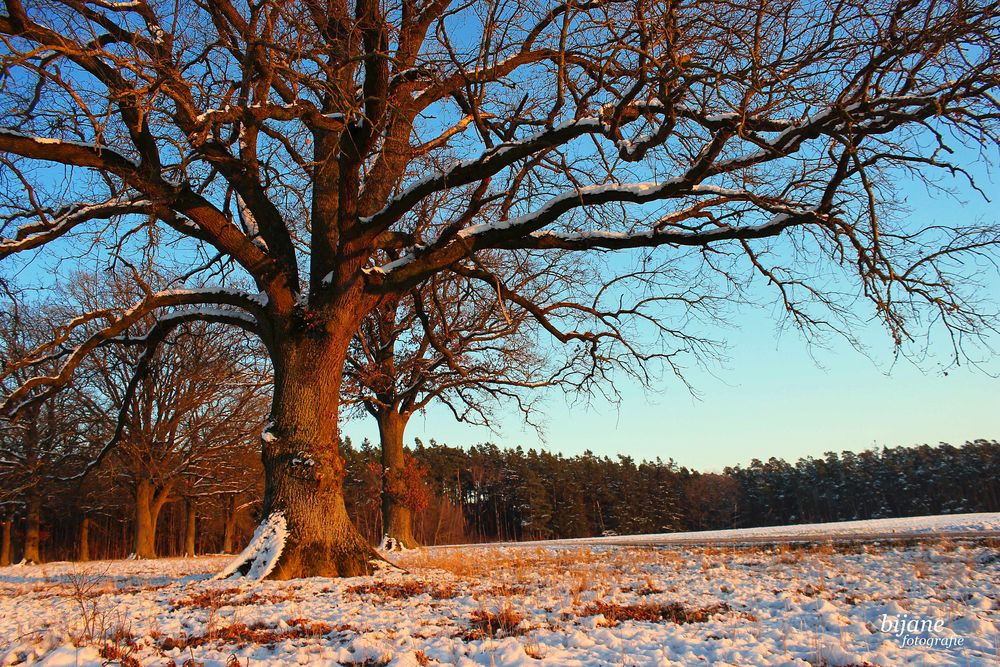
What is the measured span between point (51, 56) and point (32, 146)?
47.7 inches

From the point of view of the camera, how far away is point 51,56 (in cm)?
580

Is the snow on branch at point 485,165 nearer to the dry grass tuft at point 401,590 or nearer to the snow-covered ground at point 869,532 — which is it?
the dry grass tuft at point 401,590

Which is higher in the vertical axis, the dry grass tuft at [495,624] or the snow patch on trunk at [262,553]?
the snow patch on trunk at [262,553]

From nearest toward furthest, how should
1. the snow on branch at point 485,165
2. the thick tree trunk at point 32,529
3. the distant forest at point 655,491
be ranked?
the snow on branch at point 485,165
the thick tree trunk at point 32,529
the distant forest at point 655,491

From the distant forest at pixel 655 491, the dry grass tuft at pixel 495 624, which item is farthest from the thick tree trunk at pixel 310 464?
the distant forest at pixel 655 491

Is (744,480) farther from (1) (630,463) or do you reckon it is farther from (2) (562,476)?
(2) (562,476)

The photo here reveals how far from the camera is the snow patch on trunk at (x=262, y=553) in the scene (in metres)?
7.02

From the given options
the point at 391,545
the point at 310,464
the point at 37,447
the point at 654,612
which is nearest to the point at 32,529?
the point at 37,447

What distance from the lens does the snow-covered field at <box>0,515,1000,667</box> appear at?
11.5ft

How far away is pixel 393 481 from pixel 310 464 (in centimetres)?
1108

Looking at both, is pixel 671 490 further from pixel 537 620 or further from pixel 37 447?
pixel 537 620

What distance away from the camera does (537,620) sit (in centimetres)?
455

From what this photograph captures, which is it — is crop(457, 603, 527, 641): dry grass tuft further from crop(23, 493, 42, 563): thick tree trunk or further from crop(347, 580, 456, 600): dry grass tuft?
crop(23, 493, 42, 563): thick tree trunk

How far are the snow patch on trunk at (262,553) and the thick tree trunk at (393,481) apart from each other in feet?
36.2
